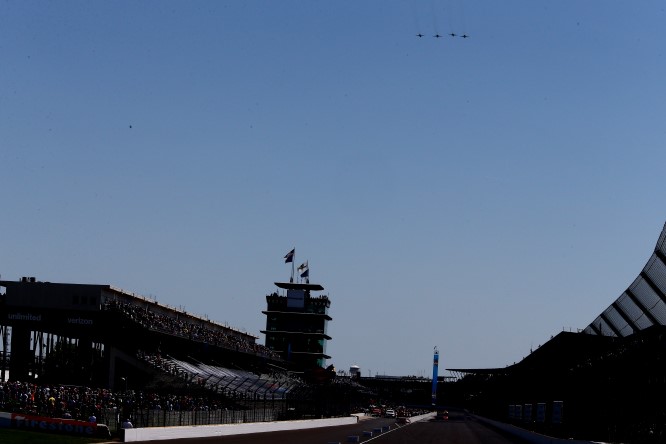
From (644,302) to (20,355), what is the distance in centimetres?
5341

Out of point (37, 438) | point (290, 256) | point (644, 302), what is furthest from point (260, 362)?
point (644, 302)

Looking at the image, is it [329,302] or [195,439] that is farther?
[329,302]

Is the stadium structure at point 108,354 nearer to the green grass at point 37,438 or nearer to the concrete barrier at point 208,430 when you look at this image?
the concrete barrier at point 208,430

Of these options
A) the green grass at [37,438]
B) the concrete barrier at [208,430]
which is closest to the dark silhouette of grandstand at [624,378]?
the concrete barrier at [208,430]

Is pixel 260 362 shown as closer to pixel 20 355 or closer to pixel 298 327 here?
pixel 298 327

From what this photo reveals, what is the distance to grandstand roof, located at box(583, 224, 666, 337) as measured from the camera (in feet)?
107

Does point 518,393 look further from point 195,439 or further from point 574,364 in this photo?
point 195,439

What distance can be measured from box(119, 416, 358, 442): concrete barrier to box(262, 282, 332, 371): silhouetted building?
90427 mm

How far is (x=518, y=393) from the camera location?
8619cm

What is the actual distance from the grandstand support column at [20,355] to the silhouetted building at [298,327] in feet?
307

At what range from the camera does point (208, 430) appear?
51781 mm

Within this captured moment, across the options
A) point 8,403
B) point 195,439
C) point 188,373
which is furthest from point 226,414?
point 188,373

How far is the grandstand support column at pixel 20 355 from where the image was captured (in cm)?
7338

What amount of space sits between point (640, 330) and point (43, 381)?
4678 cm
